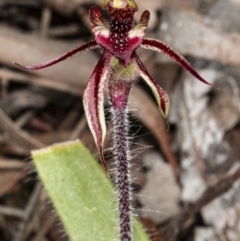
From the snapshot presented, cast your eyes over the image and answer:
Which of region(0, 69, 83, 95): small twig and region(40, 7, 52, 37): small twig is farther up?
region(40, 7, 52, 37): small twig

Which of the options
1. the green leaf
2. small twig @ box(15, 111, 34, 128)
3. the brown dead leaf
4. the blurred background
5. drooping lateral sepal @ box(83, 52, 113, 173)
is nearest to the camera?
drooping lateral sepal @ box(83, 52, 113, 173)

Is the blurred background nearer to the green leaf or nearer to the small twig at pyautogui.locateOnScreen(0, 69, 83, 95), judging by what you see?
the small twig at pyautogui.locateOnScreen(0, 69, 83, 95)

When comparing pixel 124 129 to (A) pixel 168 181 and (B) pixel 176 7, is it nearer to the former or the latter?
(A) pixel 168 181

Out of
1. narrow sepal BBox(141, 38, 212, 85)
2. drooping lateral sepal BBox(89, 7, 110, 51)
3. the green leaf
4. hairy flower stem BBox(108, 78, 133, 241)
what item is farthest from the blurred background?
drooping lateral sepal BBox(89, 7, 110, 51)

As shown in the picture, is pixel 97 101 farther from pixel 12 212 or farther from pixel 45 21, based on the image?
pixel 45 21

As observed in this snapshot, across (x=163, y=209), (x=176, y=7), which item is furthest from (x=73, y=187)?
(x=176, y=7)

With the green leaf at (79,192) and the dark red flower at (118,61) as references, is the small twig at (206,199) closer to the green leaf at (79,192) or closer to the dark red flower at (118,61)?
the green leaf at (79,192)

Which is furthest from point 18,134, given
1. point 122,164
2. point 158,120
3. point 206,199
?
Result: point 122,164
